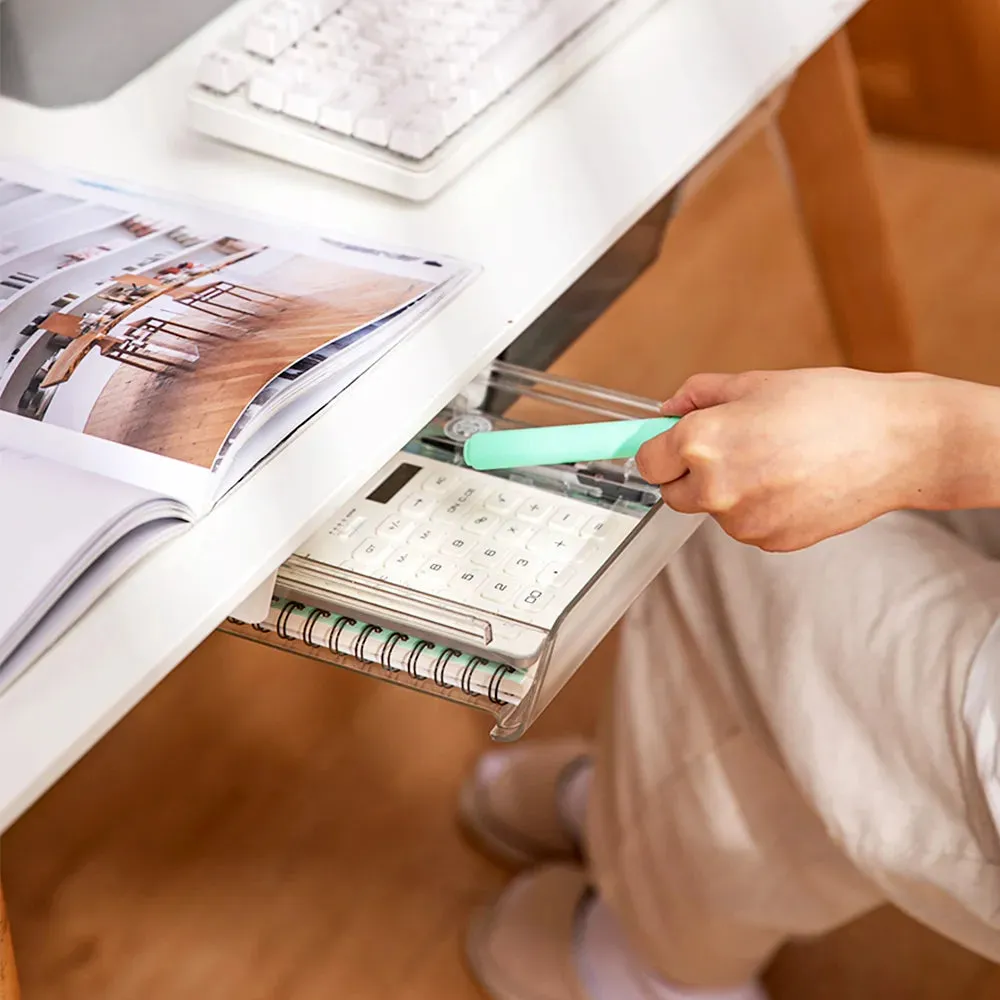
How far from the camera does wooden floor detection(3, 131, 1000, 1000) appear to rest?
3.43 ft

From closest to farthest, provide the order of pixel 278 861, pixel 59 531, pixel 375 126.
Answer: pixel 59 531, pixel 375 126, pixel 278 861

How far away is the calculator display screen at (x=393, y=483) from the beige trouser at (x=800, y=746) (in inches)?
7.8

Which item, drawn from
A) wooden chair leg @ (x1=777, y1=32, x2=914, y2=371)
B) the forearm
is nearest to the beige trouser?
the forearm

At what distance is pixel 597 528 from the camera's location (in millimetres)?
582

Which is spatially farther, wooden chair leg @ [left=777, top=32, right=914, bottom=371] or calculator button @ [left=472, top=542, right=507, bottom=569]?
wooden chair leg @ [left=777, top=32, right=914, bottom=371]

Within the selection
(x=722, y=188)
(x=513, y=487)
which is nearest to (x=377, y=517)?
(x=513, y=487)

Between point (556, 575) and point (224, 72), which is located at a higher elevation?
point (224, 72)

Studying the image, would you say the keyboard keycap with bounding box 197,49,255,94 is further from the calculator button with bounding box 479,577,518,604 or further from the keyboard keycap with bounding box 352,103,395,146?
the calculator button with bounding box 479,577,518,604

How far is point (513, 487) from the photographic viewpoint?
610mm

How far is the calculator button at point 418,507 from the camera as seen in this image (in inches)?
23.2

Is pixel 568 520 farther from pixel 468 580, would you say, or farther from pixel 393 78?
pixel 393 78

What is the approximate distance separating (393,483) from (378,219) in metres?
0.15

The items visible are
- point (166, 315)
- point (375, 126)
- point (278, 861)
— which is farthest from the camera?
point (278, 861)

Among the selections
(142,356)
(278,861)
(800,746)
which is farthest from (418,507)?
(278,861)
